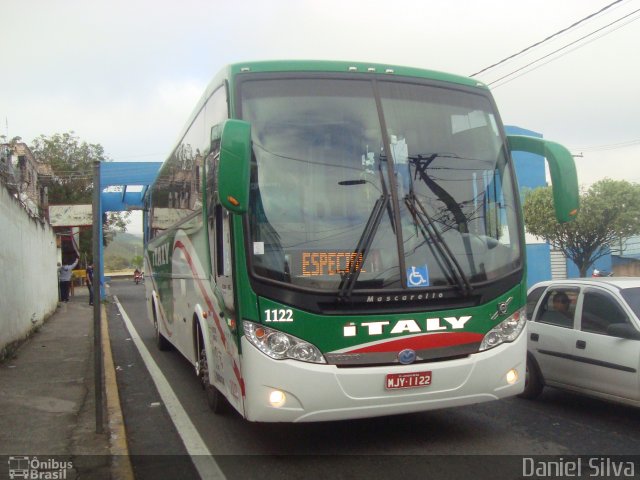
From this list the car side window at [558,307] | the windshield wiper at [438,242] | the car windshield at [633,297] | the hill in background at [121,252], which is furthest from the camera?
the hill in background at [121,252]

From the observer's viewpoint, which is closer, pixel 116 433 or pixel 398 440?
pixel 398 440

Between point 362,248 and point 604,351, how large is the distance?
119 inches

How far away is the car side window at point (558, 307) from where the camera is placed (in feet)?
22.9

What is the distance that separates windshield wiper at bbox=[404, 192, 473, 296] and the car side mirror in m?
1.85

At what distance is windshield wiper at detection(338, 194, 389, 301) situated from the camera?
4.86 metres

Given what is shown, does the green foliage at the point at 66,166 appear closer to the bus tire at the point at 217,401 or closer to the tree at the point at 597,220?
the tree at the point at 597,220

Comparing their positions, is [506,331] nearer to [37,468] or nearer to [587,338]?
Result: [587,338]

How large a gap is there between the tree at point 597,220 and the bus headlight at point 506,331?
67.9ft

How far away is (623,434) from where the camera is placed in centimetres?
579

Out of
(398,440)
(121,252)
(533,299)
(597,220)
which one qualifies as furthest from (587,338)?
(121,252)

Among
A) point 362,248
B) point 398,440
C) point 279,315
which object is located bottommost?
point 398,440

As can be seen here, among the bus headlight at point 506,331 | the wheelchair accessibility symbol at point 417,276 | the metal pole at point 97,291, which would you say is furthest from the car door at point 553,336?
the metal pole at point 97,291

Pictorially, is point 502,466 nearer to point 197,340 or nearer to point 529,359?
point 529,359

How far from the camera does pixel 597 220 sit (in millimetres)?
24781
